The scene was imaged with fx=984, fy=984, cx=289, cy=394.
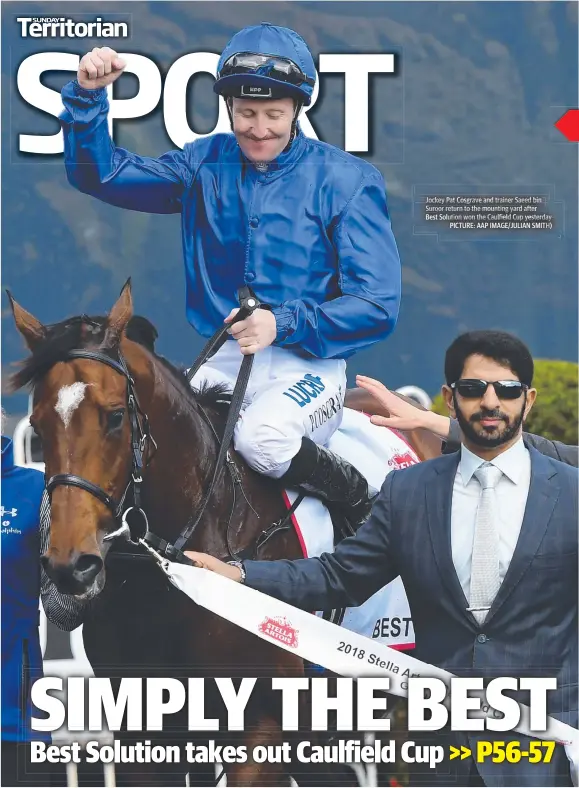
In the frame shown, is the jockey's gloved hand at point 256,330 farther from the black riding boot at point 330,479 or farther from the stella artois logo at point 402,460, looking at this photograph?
the stella artois logo at point 402,460

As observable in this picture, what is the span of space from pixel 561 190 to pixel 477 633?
1869mm

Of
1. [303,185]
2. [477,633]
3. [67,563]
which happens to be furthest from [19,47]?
[477,633]

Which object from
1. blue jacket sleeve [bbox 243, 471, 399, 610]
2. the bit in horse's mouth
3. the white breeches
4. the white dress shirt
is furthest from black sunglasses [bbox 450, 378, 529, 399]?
the bit in horse's mouth

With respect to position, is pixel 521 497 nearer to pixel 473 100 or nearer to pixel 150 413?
pixel 150 413

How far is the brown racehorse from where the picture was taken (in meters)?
3.36

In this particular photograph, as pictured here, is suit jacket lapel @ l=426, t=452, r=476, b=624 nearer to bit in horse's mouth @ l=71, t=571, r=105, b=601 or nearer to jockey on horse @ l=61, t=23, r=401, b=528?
jockey on horse @ l=61, t=23, r=401, b=528

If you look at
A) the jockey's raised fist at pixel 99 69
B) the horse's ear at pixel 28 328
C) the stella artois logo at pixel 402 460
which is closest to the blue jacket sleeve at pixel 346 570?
the stella artois logo at pixel 402 460

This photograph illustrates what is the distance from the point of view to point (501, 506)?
3752mm

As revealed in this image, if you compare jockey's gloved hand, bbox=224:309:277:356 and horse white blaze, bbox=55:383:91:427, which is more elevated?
jockey's gloved hand, bbox=224:309:277:356

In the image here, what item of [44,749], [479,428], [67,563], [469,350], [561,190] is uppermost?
[561,190]

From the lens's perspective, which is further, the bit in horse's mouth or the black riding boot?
the black riding boot

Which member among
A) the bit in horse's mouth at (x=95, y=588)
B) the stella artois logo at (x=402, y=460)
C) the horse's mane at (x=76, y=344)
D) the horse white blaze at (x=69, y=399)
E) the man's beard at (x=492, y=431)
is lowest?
the bit in horse's mouth at (x=95, y=588)

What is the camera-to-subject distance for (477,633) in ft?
12.0

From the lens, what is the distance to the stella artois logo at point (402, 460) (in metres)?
4.25
